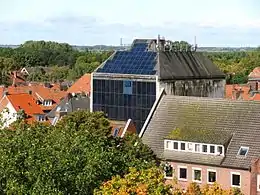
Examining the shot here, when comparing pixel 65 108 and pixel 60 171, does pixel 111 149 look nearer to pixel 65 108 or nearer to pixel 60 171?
pixel 60 171

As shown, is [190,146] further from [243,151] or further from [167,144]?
[243,151]

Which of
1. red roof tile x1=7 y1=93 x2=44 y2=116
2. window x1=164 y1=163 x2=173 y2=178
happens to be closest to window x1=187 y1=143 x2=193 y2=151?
window x1=164 y1=163 x2=173 y2=178

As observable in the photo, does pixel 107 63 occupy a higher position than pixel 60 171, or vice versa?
pixel 107 63

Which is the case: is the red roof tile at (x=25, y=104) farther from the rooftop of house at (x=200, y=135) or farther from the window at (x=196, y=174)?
the window at (x=196, y=174)

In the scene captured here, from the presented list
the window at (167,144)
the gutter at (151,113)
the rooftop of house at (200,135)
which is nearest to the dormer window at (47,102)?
the gutter at (151,113)

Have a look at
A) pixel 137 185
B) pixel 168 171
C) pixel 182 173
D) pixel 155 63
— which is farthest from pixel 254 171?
pixel 137 185

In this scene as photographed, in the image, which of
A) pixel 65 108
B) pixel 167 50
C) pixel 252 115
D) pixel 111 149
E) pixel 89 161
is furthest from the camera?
pixel 65 108

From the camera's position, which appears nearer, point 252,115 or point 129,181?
point 129,181

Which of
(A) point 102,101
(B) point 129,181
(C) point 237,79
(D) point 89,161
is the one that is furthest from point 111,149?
(C) point 237,79
